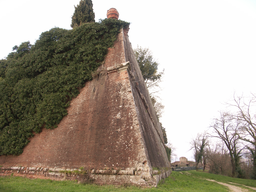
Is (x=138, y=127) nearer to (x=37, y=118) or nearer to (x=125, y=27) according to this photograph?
(x=37, y=118)


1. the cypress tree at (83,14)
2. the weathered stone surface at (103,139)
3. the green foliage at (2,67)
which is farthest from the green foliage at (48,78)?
the cypress tree at (83,14)

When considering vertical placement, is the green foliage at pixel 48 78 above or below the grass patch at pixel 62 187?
above

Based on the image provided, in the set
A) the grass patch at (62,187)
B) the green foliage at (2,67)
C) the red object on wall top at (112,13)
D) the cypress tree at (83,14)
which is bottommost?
the grass patch at (62,187)

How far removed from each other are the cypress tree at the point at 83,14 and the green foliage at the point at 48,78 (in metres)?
5.21

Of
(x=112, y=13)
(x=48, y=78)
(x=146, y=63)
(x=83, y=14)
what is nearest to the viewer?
(x=48, y=78)

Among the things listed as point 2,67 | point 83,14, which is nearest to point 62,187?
point 2,67

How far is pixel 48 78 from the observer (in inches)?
371

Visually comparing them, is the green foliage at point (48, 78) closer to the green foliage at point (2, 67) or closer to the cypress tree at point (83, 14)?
the green foliage at point (2, 67)

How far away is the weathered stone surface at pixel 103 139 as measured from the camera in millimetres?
5496

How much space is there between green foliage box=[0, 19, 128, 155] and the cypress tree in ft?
17.1

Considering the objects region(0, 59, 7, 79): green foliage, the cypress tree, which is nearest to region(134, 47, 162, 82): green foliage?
the cypress tree

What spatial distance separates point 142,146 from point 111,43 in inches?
262

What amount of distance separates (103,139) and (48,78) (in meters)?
5.84

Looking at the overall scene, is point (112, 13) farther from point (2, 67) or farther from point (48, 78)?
point (2, 67)
